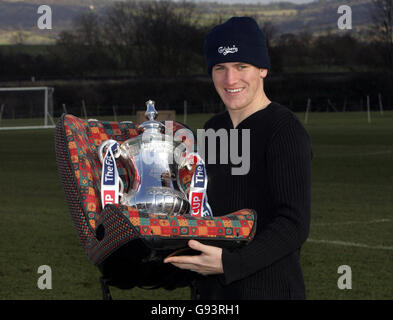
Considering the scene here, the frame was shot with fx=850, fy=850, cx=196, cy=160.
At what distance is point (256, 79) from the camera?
3.30 m

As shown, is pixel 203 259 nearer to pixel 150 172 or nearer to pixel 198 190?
pixel 198 190

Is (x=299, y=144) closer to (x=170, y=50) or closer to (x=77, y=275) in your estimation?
(x=77, y=275)

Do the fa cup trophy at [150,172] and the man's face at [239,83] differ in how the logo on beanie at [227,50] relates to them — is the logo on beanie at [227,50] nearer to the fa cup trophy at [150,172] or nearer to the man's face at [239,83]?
the man's face at [239,83]

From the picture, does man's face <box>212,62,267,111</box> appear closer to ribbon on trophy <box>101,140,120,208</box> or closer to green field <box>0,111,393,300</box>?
ribbon on trophy <box>101,140,120,208</box>

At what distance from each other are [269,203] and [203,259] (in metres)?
0.43

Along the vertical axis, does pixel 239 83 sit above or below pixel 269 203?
above

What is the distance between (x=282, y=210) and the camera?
9.95 ft

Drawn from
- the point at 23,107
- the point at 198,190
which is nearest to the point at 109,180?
the point at 198,190

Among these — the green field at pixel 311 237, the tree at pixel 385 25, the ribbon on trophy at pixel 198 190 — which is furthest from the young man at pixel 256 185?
the tree at pixel 385 25

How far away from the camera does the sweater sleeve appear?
2.96 metres

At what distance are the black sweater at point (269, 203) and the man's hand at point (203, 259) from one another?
1.1 inches

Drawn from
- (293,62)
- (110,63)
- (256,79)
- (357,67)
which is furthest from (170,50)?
(256,79)

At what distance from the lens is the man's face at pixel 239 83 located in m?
3.27

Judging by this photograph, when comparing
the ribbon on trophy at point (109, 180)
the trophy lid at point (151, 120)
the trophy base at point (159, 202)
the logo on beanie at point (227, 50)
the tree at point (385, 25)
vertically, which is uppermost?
A: the tree at point (385, 25)
